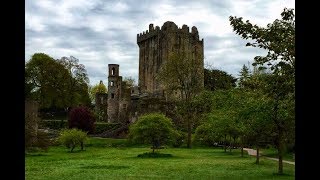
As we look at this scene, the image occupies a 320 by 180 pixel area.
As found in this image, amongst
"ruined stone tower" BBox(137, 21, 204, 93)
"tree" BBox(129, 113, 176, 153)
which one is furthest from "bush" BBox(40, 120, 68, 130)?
"tree" BBox(129, 113, 176, 153)

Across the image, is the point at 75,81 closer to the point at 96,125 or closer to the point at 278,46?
the point at 96,125

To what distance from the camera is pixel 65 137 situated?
40.8 metres

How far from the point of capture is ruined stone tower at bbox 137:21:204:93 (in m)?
82.0

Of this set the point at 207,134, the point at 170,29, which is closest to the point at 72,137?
the point at 207,134

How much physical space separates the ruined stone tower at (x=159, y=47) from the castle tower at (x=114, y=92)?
6.57 metres

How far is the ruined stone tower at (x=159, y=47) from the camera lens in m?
82.0

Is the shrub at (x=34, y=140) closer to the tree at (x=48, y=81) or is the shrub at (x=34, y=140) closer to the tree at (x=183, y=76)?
the tree at (x=183, y=76)

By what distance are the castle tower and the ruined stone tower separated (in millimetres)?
6565

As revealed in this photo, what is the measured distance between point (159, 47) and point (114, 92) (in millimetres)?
11777
